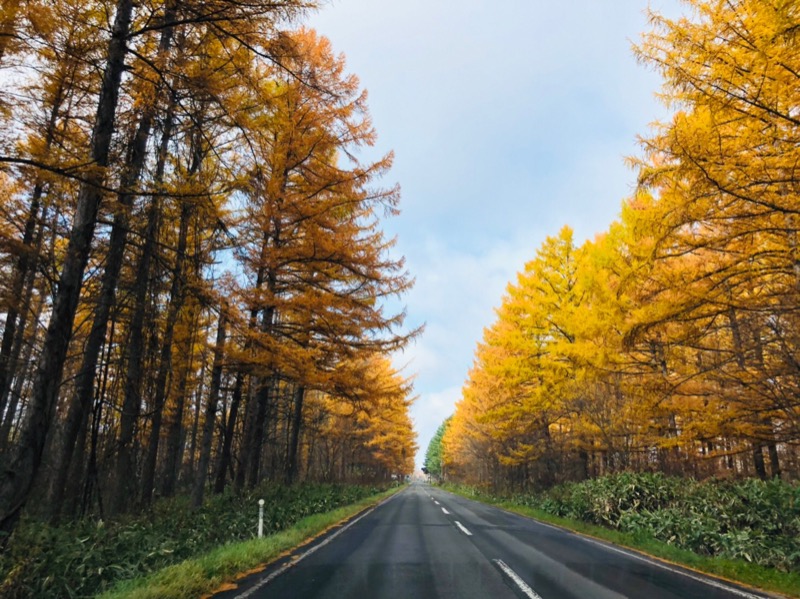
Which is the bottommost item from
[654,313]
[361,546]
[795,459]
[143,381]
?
[361,546]

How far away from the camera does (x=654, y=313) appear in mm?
10453

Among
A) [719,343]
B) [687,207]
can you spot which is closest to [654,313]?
[687,207]

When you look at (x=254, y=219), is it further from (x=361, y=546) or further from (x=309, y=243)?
(x=361, y=546)

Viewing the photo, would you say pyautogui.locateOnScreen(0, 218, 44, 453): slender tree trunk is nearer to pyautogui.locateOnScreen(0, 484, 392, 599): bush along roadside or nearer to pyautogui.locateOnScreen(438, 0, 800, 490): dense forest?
pyautogui.locateOnScreen(0, 484, 392, 599): bush along roadside

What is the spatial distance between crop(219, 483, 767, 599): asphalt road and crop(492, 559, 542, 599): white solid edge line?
0.01 m

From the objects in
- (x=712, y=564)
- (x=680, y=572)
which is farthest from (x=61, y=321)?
(x=712, y=564)

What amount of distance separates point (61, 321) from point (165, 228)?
218cm

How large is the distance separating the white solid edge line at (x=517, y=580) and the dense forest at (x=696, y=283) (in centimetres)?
628

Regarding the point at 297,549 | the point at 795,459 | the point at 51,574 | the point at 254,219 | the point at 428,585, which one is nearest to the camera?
the point at 51,574

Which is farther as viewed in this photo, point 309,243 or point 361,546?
point 309,243

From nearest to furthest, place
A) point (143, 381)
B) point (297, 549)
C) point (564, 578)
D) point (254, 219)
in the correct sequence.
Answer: point (564, 578) → point (297, 549) → point (143, 381) → point (254, 219)

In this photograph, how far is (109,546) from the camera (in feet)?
20.6

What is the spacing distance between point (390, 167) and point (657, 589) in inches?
446

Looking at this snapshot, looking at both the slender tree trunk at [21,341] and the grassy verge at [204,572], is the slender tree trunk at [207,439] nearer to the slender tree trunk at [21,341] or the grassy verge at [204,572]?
the grassy verge at [204,572]
